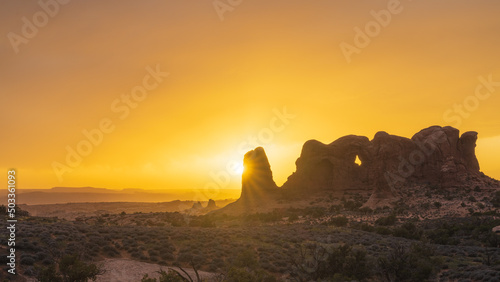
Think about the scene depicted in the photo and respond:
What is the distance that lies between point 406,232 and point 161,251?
28.8 meters

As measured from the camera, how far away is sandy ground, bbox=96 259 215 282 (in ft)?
69.5

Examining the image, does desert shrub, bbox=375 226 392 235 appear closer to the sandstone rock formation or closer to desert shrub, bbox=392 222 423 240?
desert shrub, bbox=392 222 423 240

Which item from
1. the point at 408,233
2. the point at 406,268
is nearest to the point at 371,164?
the point at 408,233

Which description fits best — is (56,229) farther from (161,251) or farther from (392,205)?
(392,205)

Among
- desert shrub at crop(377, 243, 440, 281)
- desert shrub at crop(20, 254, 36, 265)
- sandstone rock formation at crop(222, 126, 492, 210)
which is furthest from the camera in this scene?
sandstone rock formation at crop(222, 126, 492, 210)

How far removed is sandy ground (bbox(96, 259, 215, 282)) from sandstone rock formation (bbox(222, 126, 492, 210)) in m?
43.4

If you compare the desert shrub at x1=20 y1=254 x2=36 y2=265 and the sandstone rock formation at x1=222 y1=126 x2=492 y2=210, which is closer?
the desert shrub at x1=20 y1=254 x2=36 y2=265

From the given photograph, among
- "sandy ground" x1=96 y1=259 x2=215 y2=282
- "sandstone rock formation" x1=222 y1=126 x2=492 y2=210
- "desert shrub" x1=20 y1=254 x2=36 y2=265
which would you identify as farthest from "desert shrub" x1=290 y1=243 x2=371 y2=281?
"sandstone rock formation" x1=222 y1=126 x2=492 y2=210

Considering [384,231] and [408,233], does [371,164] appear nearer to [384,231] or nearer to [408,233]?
[384,231]

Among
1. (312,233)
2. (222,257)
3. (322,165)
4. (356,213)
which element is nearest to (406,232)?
(312,233)

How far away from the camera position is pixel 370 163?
66.2 metres

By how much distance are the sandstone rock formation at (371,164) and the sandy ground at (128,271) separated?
4341cm

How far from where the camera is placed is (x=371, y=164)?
216ft

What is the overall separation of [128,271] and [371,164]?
183ft
